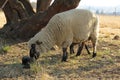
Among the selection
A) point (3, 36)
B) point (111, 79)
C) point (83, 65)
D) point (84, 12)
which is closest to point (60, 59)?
point (83, 65)

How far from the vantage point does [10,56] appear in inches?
471

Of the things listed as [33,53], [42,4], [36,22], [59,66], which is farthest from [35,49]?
[42,4]

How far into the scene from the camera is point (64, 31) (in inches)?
434

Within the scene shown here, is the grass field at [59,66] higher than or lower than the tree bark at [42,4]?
lower

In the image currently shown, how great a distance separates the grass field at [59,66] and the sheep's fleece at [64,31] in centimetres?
61

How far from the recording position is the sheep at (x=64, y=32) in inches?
419

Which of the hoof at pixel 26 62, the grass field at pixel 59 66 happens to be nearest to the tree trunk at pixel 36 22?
the grass field at pixel 59 66

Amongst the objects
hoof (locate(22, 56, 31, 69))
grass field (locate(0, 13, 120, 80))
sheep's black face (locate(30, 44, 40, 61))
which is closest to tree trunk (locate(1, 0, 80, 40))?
grass field (locate(0, 13, 120, 80))

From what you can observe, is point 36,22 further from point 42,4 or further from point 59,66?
point 59,66

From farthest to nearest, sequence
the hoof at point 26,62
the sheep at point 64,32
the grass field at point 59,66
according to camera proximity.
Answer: the sheep at point 64,32
the hoof at point 26,62
the grass field at point 59,66

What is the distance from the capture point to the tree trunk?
1299 centimetres

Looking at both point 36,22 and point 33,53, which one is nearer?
point 33,53

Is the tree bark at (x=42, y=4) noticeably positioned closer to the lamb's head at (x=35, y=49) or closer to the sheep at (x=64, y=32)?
the sheep at (x=64, y=32)

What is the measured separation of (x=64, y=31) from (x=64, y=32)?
3 cm
